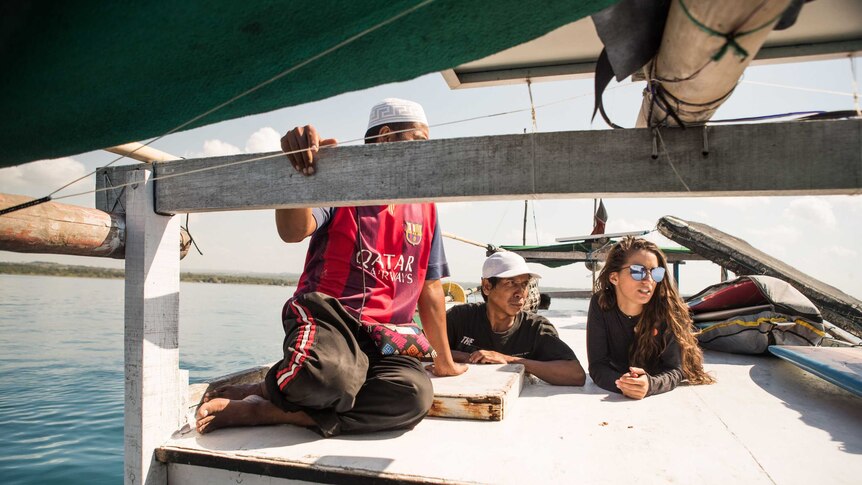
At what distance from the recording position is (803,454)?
1881 mm

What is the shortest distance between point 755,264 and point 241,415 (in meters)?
5.60

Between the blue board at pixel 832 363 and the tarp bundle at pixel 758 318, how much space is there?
67 cm

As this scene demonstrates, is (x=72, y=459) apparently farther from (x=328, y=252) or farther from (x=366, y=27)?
(x=366, y=27)

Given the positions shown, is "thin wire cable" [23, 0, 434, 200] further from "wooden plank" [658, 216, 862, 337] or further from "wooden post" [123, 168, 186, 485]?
"wooden plank" [658, 216, 862, 337]

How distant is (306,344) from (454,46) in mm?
1319

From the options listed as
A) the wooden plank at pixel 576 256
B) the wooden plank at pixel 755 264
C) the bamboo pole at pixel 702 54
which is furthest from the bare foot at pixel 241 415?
the wooden plank at pixel 576 256

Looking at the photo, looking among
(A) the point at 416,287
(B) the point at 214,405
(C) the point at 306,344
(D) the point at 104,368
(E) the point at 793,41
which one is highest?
(E) the point at 793,41

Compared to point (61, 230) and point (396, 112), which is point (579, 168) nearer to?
point (396, 112)

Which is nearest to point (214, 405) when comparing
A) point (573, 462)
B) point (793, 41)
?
point (573, 462)

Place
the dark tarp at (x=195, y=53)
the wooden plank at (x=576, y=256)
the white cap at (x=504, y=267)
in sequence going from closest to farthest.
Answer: the dark tarp at (x=195, y=53) < the white cap at (x=504, y=267) < the wooden plank at (x=576, y=256)

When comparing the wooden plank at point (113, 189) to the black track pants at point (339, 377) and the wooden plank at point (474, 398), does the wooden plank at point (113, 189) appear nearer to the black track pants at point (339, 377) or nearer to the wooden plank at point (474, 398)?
the black track pants at point (339, 377)

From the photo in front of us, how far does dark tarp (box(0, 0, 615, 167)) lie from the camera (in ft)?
2.18

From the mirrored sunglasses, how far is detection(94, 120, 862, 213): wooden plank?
A: 4.67ft

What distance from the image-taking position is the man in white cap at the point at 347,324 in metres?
1.84
